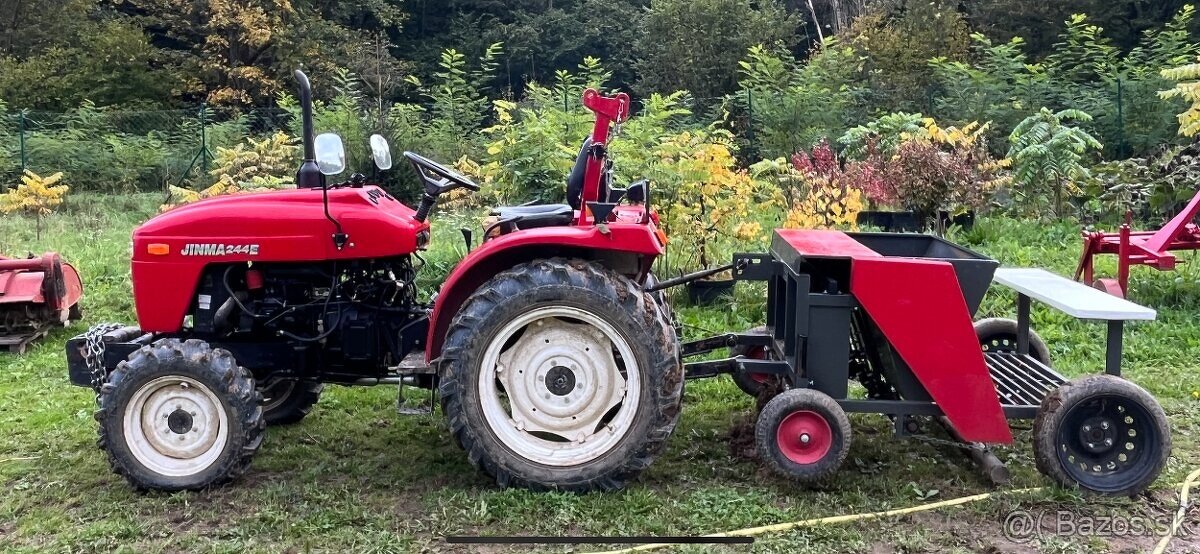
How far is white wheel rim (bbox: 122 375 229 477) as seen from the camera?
3.66 meters

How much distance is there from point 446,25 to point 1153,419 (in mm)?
30873

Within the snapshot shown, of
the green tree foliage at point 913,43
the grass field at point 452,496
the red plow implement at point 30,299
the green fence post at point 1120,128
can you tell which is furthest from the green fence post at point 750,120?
the red plow implement at point 30,299

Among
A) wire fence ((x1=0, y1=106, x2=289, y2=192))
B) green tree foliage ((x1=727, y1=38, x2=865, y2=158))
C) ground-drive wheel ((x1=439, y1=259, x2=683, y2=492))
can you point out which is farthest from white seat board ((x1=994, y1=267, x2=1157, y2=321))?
wire fence ((x1=0, y1=106, x2=289, y2=192))

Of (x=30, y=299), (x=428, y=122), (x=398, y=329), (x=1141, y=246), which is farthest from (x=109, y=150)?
(x=1141, y=246)

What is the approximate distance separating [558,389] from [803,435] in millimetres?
962

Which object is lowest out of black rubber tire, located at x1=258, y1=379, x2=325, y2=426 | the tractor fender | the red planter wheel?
black rubber tire, located at x1=258, y1=379, x2=325, y2=426

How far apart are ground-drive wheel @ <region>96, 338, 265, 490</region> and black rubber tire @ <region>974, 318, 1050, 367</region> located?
134 inches

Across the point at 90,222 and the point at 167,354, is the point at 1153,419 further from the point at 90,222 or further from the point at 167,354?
the point at 90,222

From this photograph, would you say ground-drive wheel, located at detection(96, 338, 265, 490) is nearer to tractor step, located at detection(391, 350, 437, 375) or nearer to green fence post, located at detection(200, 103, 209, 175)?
tractor step, located at detection(391, 350, 437, 375)

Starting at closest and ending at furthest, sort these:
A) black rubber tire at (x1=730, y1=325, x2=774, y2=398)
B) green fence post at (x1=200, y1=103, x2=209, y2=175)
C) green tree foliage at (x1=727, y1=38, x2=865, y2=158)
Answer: black rubber tire at (x1=730, y1=325, x2=774, y2=398) < green tree foliage at (x1=727, y1=38, x2=865, y2=158) < green fence post at (x1=200, y1=103, x2=209, y2=175)

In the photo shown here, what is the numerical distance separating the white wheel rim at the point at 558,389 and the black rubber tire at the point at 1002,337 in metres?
2.04

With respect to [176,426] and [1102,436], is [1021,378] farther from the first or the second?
[176,426]

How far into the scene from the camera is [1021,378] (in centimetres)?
405

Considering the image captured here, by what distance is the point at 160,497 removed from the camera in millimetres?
3654
